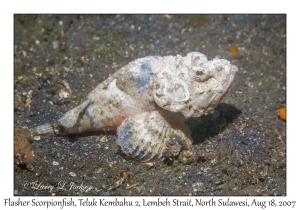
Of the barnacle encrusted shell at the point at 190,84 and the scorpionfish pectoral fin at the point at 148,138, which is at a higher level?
the barnacle encrusted shell at the point at 190,84

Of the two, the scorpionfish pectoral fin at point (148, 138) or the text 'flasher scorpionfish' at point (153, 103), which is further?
the scorpionfish pectoral fin at point (148, 138)

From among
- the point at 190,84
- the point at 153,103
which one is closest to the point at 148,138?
the point at 153,103

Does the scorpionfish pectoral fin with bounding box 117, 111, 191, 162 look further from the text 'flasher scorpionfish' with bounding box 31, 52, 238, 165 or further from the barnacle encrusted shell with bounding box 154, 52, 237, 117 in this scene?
the barnacle encrusted shell with bounding box 154, 52, 237, 117

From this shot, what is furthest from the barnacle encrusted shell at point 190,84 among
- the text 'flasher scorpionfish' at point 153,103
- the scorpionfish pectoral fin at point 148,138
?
the scorpionfish pectoral fin at point 148,138

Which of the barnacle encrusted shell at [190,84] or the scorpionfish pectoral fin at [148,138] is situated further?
the scorpionfish pectoral fin at [148,138]

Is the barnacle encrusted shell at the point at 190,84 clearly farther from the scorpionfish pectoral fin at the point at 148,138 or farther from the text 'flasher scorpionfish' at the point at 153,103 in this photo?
the scorpionfish pectoral fin at the point at 148,138

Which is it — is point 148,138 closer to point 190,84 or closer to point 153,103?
point 153,103
